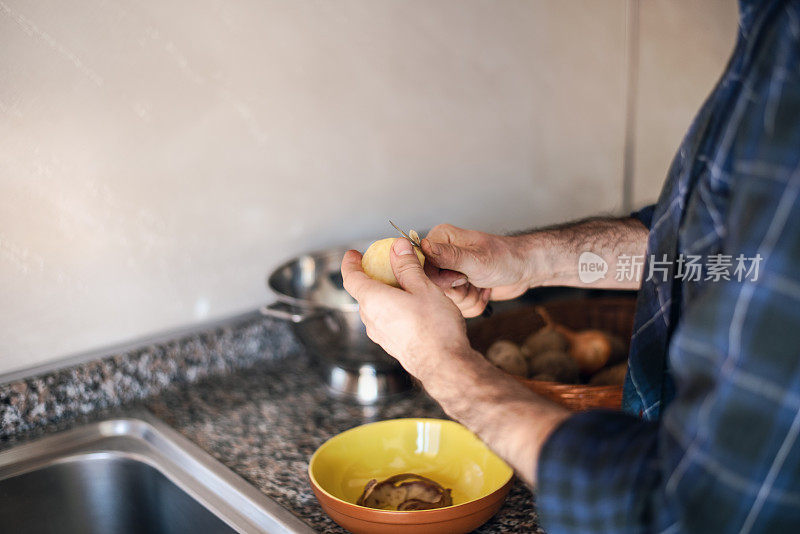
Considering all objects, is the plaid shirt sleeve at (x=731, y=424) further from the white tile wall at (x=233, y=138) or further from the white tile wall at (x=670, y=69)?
the white tile wall at (x=670, y=69)

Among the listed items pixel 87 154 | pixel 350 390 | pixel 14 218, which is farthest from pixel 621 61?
pixel 14 218

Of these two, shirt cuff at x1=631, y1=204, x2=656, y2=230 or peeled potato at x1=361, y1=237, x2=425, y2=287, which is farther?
shirt cuff at x1=631, y1=204, x2=656, y2=230

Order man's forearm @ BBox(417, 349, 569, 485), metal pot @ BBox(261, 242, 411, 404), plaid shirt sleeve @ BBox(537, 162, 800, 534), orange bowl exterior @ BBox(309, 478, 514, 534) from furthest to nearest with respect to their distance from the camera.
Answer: metal pot @ BBox(261, 242, 411, 404), orange bowl exterior @ BBox(309, 478, 514, 534), man's forearm @ BBox(417, 349, 569, 485), plaid shirt sleeve @ BBox(537, 162, 800, 534)

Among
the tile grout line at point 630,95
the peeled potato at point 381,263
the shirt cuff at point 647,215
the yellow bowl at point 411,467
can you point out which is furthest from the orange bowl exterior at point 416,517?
the tile grout line at point 630,95

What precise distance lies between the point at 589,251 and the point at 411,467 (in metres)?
A: 0.41

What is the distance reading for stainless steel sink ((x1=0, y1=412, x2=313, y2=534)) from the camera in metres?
0.98

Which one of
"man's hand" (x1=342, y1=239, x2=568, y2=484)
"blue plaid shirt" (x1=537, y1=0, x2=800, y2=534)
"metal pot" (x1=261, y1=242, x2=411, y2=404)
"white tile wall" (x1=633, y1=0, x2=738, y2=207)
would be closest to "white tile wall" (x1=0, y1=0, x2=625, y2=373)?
"metal pot" (x1=261, y1=242, x2=411, y2=404)

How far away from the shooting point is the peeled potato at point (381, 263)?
87 centimetres

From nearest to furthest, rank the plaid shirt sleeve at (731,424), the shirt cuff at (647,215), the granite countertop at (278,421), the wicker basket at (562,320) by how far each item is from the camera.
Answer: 1. the plaid shirt sleeve at (731,424)
2. the granite countertop at (278,421)
3. the shirt cuff at (647,215)
4. the wicker basket at (562,320)

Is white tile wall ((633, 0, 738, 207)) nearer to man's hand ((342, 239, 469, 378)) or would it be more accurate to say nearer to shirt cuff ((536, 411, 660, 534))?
man's hand ((342, 239, 469, 378))

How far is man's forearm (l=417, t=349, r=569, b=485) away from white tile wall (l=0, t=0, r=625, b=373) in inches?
25.8

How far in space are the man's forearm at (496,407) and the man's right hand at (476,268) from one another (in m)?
0.26

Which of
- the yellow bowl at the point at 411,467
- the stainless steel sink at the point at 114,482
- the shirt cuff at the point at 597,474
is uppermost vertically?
the shirt cuff at the point at 597,474

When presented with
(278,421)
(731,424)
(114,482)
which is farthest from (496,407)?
(114,482)
